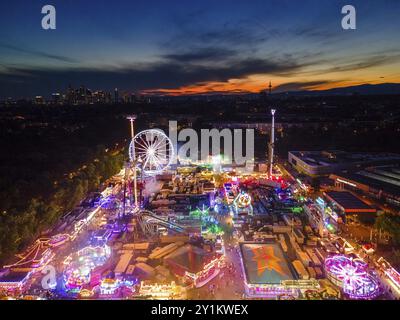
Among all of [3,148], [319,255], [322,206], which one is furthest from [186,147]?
[319,255]

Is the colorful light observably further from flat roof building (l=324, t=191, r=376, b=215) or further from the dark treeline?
the dark treeline

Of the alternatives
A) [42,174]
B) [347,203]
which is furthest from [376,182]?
[42,174]

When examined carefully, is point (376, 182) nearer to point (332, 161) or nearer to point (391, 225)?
point (332, 161)

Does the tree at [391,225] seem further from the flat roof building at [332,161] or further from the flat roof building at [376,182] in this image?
the flat roof building at [332,161]

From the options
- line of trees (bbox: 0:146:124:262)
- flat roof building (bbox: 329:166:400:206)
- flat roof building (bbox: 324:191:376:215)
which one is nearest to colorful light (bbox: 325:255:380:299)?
flat roof building (bbox: 324:191:376:215)

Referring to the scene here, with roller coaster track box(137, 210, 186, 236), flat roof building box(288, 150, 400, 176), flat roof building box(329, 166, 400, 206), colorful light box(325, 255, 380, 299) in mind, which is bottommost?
colorful light box(325, 255, 380, 299)

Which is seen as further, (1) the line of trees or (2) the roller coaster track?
(2) the roller coaster track

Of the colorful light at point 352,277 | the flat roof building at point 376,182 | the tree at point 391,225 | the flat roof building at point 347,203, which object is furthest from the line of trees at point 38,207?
the flat roof building at point 376,182

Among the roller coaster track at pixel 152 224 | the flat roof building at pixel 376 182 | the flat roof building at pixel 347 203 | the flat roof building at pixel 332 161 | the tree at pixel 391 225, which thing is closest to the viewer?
the tree at pixel 391 225

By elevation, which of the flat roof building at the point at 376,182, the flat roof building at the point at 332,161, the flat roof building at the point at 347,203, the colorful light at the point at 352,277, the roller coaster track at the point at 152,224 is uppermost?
the flat roof building at the point at 332,161
